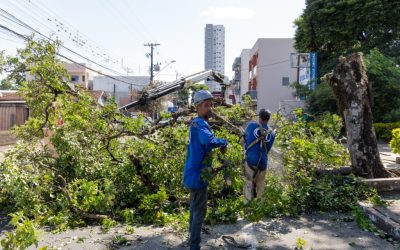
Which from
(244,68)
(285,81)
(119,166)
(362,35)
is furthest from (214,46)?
(119,166)

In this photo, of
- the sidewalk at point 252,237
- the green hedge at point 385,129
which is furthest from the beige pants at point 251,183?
the green hedge at point 385,129

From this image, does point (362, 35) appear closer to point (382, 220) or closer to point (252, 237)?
point (382, 220)

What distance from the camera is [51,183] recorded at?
21.6 ft

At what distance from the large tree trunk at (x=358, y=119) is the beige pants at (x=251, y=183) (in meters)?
2.49

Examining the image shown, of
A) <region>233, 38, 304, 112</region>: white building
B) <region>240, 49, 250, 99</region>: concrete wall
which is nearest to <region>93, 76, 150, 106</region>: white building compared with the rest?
<region>240, 49, 250, 99</region>: concrete wall

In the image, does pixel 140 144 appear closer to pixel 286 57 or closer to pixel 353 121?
pixel 353 121

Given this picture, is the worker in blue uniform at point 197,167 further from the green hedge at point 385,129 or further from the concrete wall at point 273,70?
the concrete wall at point 273,70

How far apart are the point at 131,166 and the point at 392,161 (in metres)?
9.83

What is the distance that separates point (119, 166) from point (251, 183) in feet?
8.25

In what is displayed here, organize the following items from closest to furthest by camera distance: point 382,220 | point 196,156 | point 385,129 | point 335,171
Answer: point 196,156 → point 382,220 → point 335,171 → point 385,129

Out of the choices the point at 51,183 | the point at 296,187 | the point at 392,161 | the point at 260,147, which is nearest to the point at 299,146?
the point at 296,187

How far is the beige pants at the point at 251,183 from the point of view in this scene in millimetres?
6074

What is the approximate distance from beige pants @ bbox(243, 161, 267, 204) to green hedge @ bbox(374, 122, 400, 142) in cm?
1808

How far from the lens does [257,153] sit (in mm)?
6000
